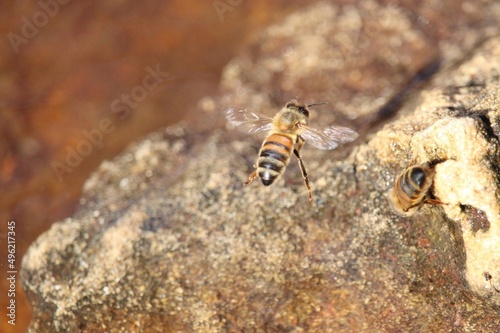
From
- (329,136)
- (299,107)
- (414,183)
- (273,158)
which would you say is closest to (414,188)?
(414,183)

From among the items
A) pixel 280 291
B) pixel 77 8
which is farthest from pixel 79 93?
pixel 280 291

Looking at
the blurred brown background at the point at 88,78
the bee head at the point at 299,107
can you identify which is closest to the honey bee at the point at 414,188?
the bee head at the point at 299,107

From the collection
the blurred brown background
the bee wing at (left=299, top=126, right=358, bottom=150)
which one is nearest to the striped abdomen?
the bee wing at (left=299, top=126, right=358, bottom=150)

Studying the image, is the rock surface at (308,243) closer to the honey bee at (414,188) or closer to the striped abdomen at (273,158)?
the honey bee at (414,188)

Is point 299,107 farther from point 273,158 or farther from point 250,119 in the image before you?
point 273,158

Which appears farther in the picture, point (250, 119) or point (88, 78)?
point (88, 78)
